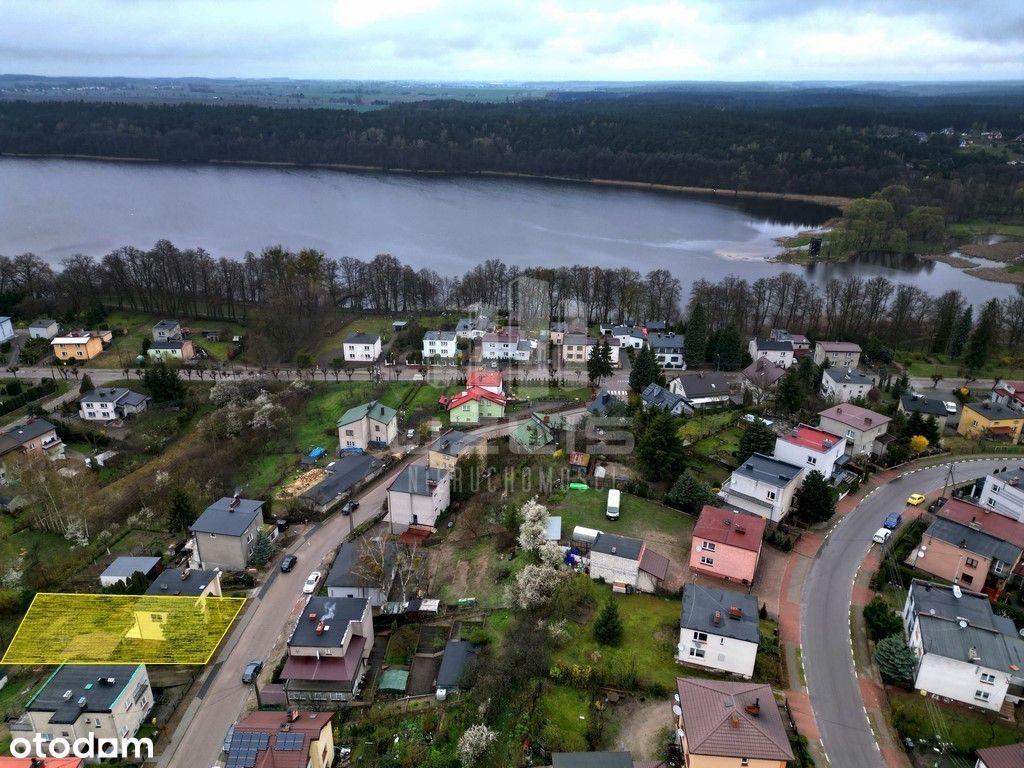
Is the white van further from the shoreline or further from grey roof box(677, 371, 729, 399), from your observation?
the shoreline

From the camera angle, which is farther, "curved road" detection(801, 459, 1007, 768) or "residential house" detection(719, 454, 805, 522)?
"residential house" detection(719, 454, 805, 522)

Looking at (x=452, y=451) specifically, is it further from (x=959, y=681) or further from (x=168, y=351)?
(x=168, y=351)

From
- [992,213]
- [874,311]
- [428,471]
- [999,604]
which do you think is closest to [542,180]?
[992,213]

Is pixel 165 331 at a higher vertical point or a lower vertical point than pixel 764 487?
lower

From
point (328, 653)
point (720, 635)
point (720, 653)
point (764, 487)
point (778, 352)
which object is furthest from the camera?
point (778, 352)

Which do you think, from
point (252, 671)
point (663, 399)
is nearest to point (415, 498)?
point (252, 671)

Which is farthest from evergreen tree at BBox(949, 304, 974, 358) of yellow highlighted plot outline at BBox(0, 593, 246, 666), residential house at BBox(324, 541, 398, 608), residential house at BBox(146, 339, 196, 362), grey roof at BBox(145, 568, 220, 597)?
residential house at BBox(146, 339, 196, 362)

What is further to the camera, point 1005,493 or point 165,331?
point 165,331
